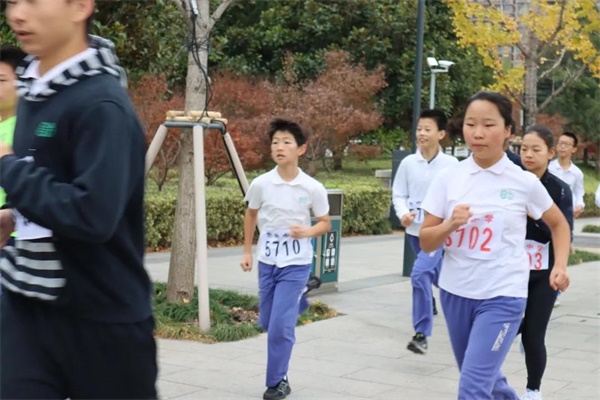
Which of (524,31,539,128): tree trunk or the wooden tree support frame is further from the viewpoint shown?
(524,31,539,128): tree trunk

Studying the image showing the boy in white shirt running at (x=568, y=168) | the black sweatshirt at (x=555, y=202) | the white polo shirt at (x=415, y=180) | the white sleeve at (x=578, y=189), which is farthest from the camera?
the white sleeve at (x=578, y=189)

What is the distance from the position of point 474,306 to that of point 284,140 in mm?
2218

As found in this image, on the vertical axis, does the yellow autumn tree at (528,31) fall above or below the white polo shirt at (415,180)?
above

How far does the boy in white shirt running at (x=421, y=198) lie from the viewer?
7.87 meters

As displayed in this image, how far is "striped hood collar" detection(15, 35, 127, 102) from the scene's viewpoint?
8.49 feet

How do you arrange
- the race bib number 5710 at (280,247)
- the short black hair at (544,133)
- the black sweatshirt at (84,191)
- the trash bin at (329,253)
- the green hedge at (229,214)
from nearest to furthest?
the black sweatshirt at (84,191) → the short black hair at (544,133) → the race bib number 5710 at (280,247) → the trash bin at (329,253) → the green hedge at (229,214)

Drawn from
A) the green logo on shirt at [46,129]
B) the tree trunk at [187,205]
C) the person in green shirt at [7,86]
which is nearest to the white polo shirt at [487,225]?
the person in green shirt at [7,86]

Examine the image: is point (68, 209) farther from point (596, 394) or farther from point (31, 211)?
point (596, 394)

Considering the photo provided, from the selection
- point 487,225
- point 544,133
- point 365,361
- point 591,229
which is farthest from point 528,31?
point 487,225

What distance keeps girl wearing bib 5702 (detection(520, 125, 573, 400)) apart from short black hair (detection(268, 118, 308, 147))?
1456 mm

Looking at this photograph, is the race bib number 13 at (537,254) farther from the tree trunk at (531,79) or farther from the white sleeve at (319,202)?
the tree trunk at (531,79)

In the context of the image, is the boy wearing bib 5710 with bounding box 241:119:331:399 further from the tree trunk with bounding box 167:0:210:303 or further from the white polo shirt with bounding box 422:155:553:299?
the tree trunk with bounding box 167:0:210:303

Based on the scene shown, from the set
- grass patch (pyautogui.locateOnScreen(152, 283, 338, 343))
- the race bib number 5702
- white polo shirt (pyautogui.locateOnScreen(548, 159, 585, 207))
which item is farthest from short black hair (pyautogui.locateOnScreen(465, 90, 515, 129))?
white polo shirt (pyautogui.locateOnScreen(548, 159, 585, 207))

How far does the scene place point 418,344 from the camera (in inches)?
307
